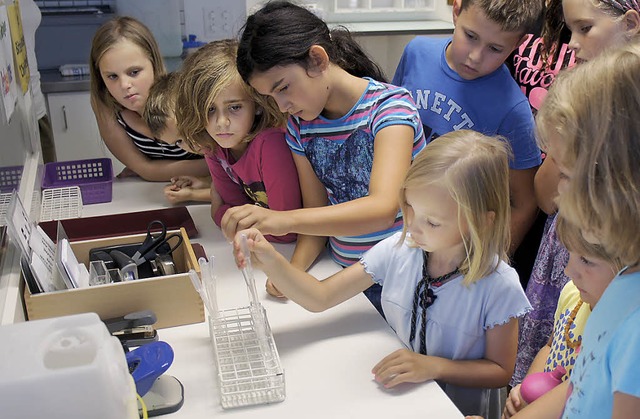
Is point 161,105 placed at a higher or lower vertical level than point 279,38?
lower

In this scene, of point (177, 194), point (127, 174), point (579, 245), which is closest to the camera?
point (579, 245)

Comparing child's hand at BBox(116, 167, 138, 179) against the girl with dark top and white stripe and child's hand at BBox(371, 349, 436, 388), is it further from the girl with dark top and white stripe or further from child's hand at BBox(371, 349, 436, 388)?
child's hand at BBox(371, 349, 436, 388)

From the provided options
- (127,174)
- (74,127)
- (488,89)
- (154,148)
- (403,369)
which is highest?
(488,89)

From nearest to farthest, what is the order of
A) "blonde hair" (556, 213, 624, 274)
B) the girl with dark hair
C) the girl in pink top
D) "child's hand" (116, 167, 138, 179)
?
"blonde hair" (556, 213, 624, 274)
the girl with dark hair
the girl in pink top
"child's hand" (116, 167, 138, 179)

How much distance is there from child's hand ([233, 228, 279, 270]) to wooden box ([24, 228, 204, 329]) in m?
0.15

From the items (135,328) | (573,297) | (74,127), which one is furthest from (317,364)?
(74,127)

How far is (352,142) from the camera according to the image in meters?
1.34

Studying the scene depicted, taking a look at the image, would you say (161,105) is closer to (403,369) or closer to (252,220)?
(252,220)

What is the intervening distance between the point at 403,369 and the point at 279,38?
67cm

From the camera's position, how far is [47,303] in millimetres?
1117

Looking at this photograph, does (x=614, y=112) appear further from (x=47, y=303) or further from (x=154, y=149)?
(x=154, y=149)

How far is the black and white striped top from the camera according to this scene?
1989mm

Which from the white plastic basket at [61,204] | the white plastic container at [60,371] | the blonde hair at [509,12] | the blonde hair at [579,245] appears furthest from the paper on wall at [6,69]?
the blonde hair at [579,245]

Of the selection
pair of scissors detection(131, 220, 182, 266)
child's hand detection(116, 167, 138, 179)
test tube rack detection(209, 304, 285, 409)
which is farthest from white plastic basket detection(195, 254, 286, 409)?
child's hand detection(116, 167, 138, 179)
